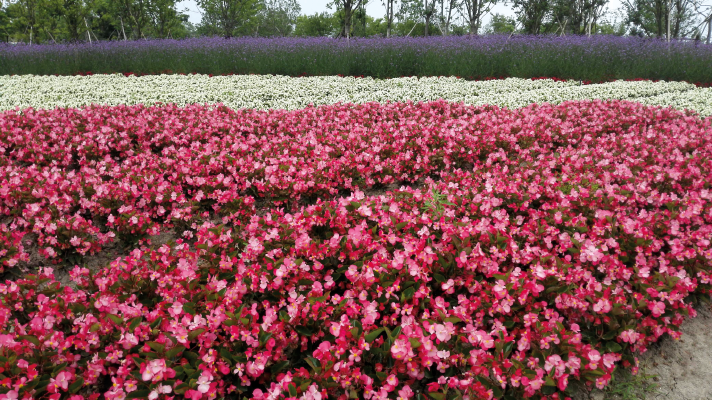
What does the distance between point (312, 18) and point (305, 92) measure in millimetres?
48131

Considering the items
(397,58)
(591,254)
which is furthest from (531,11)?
(591,254)

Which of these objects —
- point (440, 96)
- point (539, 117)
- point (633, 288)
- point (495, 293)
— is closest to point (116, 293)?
point (495, 293)

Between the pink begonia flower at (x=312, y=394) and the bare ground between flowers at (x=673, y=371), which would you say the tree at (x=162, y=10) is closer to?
the bare ground between flowers at (x=673, y=371)

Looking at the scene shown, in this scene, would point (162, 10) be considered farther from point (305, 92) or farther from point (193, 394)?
point (193, 394)

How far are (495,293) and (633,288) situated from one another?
3.58ft

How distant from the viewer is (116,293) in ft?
8.21

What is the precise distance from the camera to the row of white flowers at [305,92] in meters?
9.34

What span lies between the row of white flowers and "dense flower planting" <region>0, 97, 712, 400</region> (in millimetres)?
4943

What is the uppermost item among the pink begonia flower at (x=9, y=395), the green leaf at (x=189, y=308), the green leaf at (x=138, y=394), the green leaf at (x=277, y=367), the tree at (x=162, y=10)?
the tree at (x=162, y=10)

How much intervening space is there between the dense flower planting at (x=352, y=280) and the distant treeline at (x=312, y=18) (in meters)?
12.7

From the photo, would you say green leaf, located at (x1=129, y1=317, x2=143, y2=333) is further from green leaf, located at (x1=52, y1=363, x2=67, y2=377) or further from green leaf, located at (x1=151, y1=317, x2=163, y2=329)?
green leaf, located at (x1=52, y1=363, x2=67, y2=377)

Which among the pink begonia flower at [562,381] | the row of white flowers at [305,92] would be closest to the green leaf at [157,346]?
the pink begonia flower at [562,381]

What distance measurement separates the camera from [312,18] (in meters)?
53.8

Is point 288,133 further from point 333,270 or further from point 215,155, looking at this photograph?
point 333,270
